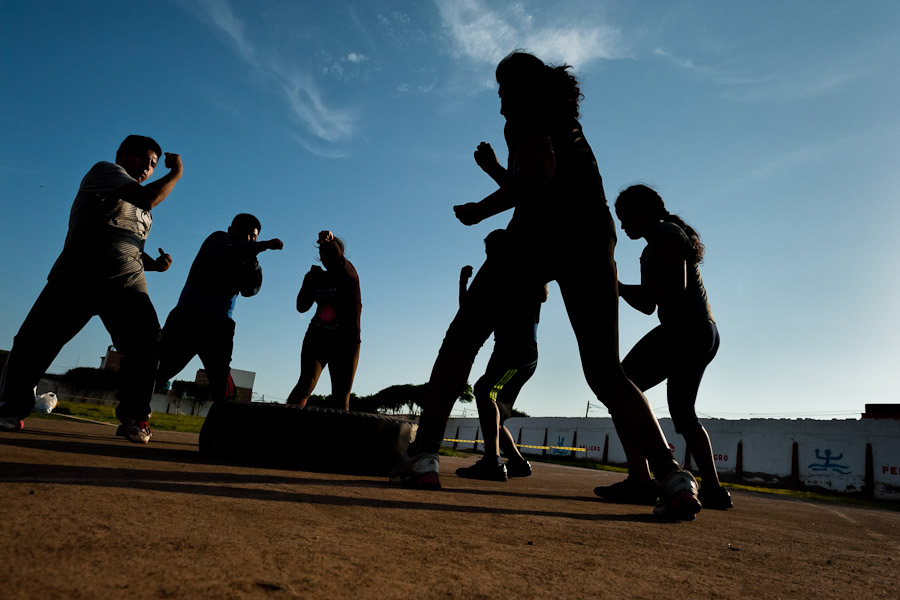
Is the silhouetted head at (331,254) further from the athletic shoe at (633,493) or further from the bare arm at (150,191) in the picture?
the athletic shoe at (633,493)

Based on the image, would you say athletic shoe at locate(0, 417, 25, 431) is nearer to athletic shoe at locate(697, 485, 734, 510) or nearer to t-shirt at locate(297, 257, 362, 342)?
t-shirt at locate(297, 257, 362, 342)

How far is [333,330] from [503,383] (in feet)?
5.15

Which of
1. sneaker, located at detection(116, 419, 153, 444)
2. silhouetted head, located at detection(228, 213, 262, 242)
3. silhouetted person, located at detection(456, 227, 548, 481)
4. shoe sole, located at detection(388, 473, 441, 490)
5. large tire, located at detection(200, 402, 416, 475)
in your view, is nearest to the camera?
shoe sole, located at detection(388, 473, 441, 490)

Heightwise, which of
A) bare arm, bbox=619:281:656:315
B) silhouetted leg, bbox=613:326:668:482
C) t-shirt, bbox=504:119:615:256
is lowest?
silhouetted leg, bbox=613:326:668:482

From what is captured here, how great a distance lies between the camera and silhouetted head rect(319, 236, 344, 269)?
482 cm

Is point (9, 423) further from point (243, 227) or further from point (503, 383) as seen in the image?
point (503, 383)

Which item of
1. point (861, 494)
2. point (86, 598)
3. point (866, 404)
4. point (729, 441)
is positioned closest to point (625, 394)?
point (86, 598)

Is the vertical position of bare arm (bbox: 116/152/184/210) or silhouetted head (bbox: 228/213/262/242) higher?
silhouetted head (bbox: 228/213/262/242)

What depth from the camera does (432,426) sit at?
251 cm

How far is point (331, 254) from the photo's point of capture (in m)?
4.86

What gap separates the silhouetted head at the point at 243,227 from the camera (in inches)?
189

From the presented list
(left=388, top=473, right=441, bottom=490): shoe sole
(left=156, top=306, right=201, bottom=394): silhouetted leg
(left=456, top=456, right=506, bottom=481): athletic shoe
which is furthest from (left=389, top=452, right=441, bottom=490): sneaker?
(left=156, top=306, right=201, bottom=394): silhouetted leg

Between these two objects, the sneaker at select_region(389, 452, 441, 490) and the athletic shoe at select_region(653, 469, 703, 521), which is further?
the sneaker at select_region(389, 452, 441, 490)

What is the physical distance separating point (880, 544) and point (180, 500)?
284cm
